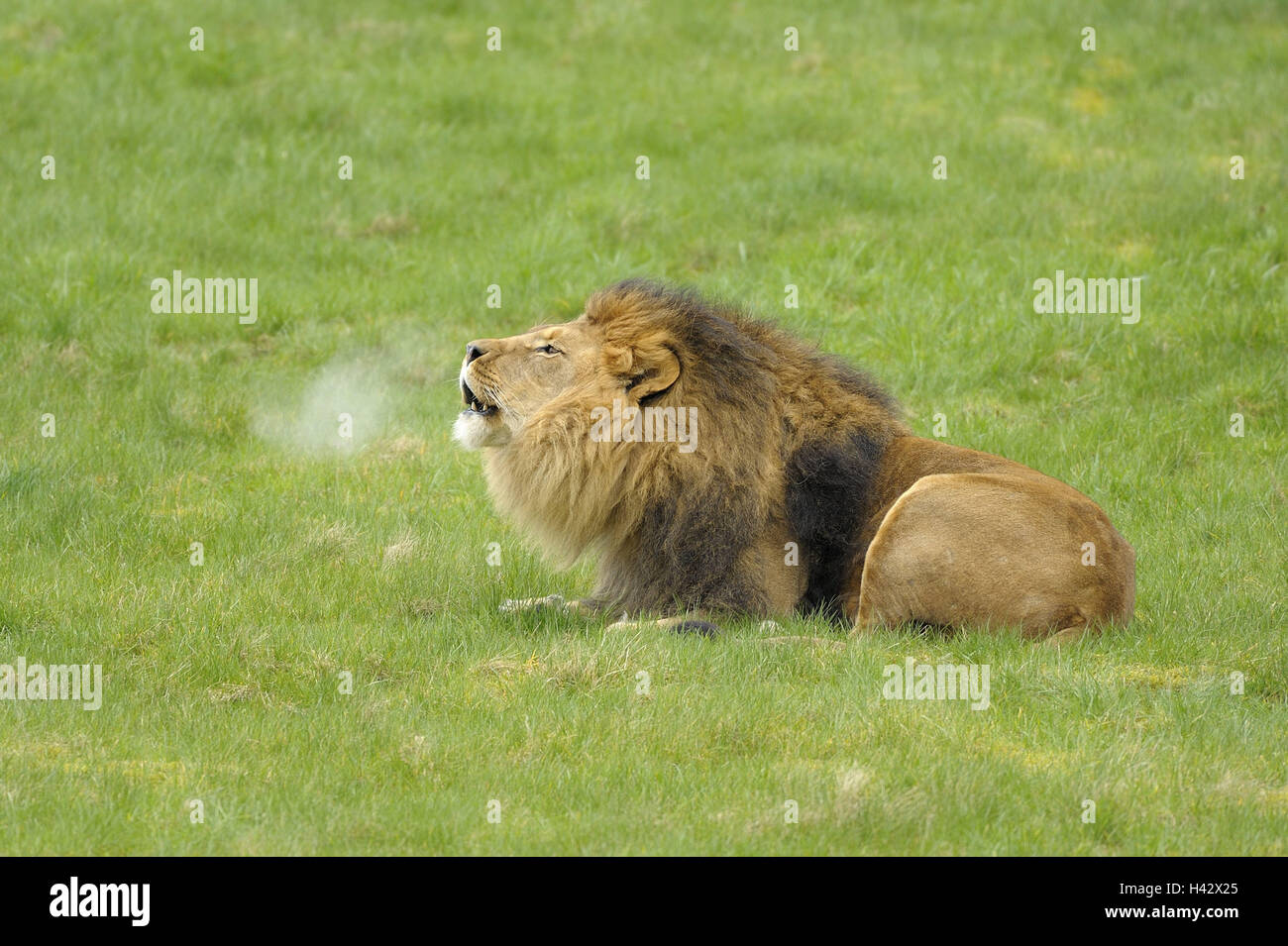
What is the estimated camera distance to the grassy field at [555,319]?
18.9 ft

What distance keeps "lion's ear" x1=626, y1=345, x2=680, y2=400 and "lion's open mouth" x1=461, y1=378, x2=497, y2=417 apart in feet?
2.27

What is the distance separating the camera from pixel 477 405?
7754 mm

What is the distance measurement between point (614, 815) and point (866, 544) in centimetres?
247

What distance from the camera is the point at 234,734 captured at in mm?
6102
